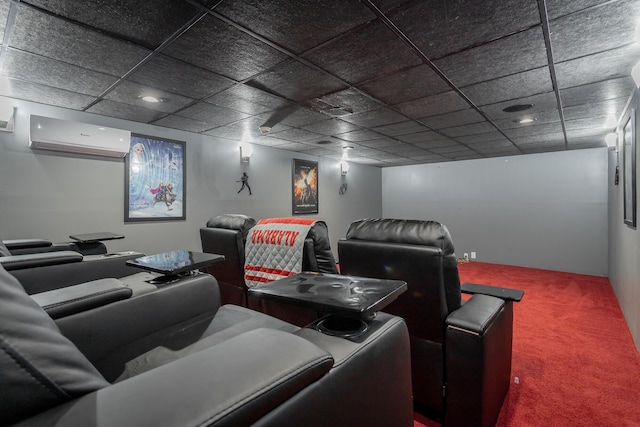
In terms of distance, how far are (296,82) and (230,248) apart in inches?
61.9

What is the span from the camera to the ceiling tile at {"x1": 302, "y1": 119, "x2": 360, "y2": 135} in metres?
3.97

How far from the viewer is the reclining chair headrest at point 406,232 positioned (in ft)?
5.01

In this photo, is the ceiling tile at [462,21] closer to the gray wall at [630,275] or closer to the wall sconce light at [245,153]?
the gray wall at [630,275]

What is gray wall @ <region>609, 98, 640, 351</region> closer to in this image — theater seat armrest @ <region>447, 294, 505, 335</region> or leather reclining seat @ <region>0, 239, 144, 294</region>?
theater seat armrest @ <region>447, 294, 505, 335</region>

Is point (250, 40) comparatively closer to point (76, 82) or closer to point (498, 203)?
point (76, 82)

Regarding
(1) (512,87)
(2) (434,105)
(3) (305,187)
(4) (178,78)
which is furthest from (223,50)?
(3) (305,187)

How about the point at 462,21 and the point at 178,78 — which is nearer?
the point at 462,21

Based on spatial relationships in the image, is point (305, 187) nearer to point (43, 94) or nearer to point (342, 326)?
point (43, 94)

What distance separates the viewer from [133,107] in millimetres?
3311

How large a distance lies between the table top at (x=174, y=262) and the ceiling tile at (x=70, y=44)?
1487 millimetres

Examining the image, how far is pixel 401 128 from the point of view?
14.1 feet

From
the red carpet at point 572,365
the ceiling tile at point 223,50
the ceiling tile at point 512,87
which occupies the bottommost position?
the red carpet at point 572,365

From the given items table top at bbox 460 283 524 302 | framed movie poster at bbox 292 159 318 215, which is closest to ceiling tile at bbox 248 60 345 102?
table top at bbox 460 283 524 302

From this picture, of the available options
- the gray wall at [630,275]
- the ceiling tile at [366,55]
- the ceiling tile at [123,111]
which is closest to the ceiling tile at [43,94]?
the ceiling tile at [123,111]
